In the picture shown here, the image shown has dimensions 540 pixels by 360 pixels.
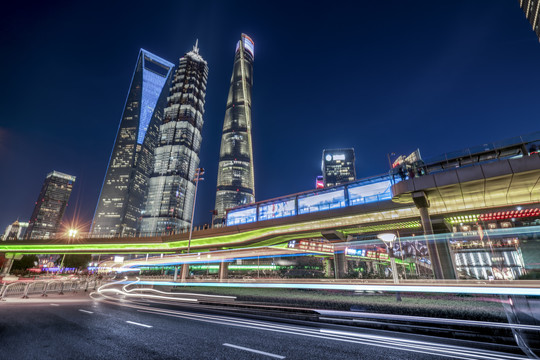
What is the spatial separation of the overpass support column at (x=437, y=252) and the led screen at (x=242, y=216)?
25.8 meters

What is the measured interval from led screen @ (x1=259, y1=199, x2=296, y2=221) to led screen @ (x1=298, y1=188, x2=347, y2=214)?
1.69m

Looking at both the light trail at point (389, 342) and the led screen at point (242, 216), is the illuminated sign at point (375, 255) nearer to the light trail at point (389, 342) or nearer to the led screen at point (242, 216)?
the led screen at point (242, 216)

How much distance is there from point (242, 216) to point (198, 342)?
37071 mm

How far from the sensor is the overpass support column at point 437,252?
22078 mm

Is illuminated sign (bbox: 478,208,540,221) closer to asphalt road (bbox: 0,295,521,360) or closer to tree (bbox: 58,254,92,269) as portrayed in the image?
asphalt road (bbox: 0,295,521,360)

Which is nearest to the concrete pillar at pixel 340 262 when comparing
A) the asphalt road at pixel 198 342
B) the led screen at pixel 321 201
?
the led screen at pixel 321 201

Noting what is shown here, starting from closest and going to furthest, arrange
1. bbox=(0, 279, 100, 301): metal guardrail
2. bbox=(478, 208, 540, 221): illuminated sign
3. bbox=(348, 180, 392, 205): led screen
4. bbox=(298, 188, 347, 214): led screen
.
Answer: bbox=(0, 279, 100, 301): metal guardrail, bbox=(478, 208, 540, 221): illuminated sign, bbox=(348, 180, 392, 205): led screen, bbox=(298, 188, 347, 214): led screen

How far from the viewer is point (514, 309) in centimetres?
855

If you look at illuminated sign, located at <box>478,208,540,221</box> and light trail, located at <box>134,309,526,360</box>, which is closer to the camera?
light trail, located at <box>134,309,526,360</box>

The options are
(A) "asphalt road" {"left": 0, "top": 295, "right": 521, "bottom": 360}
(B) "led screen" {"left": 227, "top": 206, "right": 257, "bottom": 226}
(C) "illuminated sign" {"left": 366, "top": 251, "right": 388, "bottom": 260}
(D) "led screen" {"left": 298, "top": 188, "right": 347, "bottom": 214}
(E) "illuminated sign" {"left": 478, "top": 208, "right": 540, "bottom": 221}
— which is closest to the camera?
(A) "asphalt road" {"left": 0, "top": 295, "right": 521, "bottom": 360}

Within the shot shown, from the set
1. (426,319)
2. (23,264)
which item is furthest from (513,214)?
(23,264)

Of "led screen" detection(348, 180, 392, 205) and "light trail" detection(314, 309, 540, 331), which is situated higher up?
"led screen" detection(348, 180, 392, 205)

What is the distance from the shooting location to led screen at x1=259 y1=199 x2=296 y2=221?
38078 millimetres

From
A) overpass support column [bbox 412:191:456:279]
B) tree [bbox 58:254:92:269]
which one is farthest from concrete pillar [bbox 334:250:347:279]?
tree [bbox 58:254:92:269]
